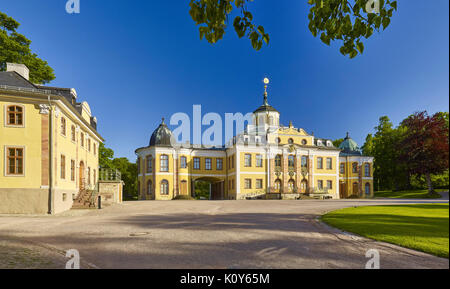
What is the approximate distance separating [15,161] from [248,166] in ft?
98.9

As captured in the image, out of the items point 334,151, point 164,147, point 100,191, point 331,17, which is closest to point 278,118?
point 334,151

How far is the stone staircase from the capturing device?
67.9ft

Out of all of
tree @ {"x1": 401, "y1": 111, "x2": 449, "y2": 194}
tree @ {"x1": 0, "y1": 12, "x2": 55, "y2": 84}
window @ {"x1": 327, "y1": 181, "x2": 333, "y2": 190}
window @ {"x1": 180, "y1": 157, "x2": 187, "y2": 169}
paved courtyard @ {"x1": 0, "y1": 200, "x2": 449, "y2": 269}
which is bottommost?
window @ {"x1": 327, "y1": 181, "x2": 333, "y2": 190}

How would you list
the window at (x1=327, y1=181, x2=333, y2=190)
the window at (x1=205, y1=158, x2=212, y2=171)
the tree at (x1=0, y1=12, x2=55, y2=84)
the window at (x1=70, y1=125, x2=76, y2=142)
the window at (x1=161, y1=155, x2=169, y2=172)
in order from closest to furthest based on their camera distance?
the window at (x1=70, y1=125, x2=76, y2=142) → the tree at (x1=0, y1=12, x2=55, y2=84) → the window at (x1=161, y1=155, x2=169, y2=172) → the window at (x1=205, y1=158, x2=212, y2=171) → the window at (x1=327, y1=181, x2=333, y2=190)

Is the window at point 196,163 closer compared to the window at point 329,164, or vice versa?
the window at point 196,163

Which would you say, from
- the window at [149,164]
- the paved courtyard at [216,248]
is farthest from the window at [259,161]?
the paved courtyard at [216,248]

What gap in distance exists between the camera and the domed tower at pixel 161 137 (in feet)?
141

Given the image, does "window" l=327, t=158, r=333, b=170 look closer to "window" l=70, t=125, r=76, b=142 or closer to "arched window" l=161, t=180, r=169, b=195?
"arched window" l=161, t=180, r=169, b=195

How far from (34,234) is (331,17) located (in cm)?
1035

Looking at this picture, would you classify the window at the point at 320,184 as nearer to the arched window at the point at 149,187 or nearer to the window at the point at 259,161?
the window at the point at 259,161

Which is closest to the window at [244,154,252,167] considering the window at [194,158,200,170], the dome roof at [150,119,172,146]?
the window at [194,158,200,170]

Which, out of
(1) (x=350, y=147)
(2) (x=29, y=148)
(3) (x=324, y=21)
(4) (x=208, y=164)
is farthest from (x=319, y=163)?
(3) (x=324, y=21)

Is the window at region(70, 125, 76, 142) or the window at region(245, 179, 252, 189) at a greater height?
the window at region(70, 125, 76, 142)

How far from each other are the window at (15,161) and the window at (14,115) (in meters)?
1.58
